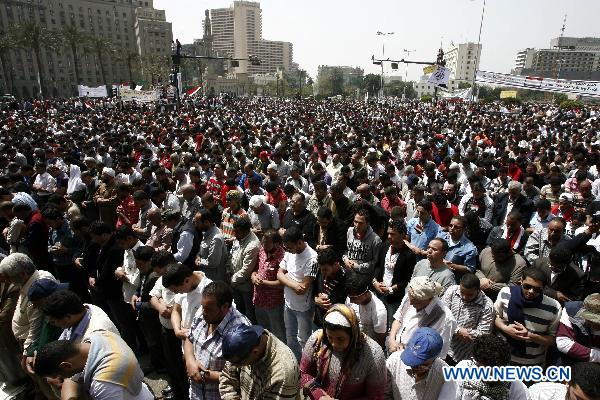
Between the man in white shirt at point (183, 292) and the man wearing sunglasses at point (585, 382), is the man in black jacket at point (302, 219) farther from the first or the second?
the man wearing sunglasses at point (585, 382)

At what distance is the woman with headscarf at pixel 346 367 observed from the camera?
2457 mm

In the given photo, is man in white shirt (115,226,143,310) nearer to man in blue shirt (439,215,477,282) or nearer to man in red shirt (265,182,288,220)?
man in red shirt (265,182,288,220)

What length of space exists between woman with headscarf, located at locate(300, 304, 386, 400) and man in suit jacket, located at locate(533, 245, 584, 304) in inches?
86.1

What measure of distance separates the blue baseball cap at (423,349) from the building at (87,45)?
72.5m

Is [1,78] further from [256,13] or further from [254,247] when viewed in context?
[256,13]

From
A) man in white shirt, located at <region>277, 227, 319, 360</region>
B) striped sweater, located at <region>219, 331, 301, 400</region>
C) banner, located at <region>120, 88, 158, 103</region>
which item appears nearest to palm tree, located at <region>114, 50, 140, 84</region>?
banner, located at <region>120, 88, 158, 103</region>

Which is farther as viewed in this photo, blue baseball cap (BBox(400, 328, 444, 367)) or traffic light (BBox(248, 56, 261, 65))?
traffic light (BBox(248, 56, 261, 65))

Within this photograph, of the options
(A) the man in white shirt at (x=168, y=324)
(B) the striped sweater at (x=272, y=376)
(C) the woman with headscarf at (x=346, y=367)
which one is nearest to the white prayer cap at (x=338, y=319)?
(C) the woman with headscarf at (x=346, y=367)

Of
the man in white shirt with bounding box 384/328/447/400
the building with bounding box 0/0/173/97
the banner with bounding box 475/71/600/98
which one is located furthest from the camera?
the building with bounding box 0/0/173/97

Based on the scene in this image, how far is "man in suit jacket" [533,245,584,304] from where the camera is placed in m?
3.67

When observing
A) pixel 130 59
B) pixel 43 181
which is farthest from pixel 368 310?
pixel 130 59

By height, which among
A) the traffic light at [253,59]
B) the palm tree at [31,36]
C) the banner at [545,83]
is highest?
the palm tree at [31,36]

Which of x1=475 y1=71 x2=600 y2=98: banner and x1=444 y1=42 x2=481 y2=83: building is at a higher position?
x1=444 y1=42 x2=481 y2=83: building

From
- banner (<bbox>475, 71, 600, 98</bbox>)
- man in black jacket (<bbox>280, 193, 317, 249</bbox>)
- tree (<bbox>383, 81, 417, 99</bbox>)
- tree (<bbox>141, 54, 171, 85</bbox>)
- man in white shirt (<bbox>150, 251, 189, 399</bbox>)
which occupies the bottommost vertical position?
man in white shirt (<bbox>150, 251, 189, 399</bbox>)
